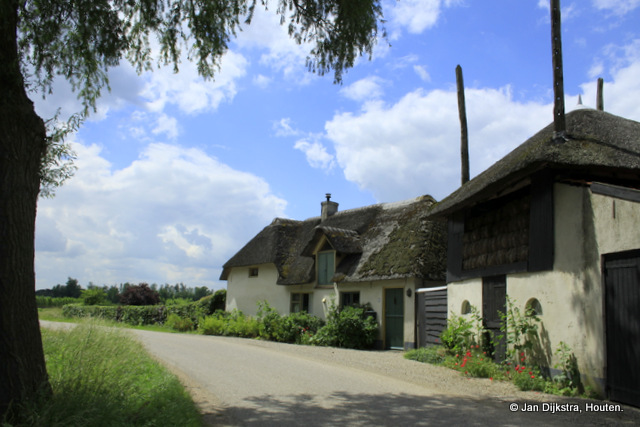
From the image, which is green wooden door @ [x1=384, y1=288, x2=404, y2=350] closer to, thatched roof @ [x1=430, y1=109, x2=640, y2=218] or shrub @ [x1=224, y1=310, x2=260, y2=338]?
shrub @ [x1=224, y1=310, x2=260, y2=338]

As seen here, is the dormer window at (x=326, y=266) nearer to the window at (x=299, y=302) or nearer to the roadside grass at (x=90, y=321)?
the window at (x=299, y=302)

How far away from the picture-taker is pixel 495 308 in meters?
11.8

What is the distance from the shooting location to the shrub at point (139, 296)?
39.4m

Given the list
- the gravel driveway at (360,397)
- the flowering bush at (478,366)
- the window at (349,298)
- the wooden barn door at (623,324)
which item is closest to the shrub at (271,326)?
the window at (349,298)

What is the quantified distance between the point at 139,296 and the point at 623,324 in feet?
123

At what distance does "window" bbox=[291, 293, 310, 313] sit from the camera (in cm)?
2323

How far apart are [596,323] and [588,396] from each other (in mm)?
1175

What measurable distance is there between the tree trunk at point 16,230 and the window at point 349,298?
15129 mm

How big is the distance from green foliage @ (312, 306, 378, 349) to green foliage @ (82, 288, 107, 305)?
1095 inches

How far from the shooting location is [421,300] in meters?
→ 16.4

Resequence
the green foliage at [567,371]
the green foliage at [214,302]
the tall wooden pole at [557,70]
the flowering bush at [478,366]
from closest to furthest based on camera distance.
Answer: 1. the green foliage at [567,371]
2. the flowering bush at [478,366]
3. the tall wooden pole at [557,70]
4. the green foliage at [214,302]

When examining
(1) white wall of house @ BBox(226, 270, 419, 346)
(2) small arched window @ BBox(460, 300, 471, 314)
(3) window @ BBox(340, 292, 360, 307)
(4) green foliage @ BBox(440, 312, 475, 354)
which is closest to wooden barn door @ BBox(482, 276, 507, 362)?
(4) green foliage @ BBox(440, 312, 475, 354)

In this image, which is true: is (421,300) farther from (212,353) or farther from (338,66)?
(338,66)

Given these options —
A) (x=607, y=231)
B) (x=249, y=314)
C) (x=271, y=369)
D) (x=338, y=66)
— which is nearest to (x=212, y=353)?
(x=271, y=369)
